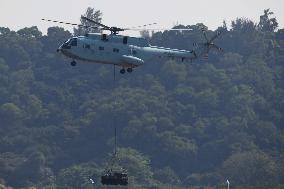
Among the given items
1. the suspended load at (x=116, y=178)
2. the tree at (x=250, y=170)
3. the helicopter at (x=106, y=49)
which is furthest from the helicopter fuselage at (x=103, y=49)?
the tree at (x=250, y=170)

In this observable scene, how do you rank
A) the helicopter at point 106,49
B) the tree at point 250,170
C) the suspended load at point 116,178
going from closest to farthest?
1. the suspended load at point 116,178
2. the helicopter at point 106,49
3. the tree at point 250,170

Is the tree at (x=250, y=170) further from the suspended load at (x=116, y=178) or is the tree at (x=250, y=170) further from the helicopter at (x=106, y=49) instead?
the suspended load at (x=116, y=178)

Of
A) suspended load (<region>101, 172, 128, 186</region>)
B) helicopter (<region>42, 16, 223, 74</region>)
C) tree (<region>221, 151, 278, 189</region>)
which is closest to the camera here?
suspended load (<region>101, 172, 128, 186</region>)

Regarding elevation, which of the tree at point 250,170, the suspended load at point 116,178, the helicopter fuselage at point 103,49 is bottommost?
the tree at point 250,170

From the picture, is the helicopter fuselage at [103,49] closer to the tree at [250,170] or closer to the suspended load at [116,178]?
the suspended load at [116,178]

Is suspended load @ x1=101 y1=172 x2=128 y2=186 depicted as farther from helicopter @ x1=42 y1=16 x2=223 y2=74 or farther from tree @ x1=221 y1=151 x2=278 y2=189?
tree @ x1=221 y1=151 x2=278 y2=189

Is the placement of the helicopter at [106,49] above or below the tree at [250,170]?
above

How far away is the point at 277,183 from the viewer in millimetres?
153125

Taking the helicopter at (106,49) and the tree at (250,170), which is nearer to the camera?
the helicopter at (106,49)

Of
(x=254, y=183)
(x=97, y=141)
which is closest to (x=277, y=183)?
(x=254, y=183)

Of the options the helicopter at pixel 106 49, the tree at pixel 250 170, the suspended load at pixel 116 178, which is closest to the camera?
the suspended load at pixel 116 178

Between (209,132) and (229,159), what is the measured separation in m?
20.5

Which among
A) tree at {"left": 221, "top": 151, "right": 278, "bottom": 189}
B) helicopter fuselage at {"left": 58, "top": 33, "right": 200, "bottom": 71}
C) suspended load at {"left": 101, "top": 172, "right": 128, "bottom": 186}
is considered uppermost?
helicopter fuselage at {"left": 58, "top": 33, "right": 200, "bottom": 71}

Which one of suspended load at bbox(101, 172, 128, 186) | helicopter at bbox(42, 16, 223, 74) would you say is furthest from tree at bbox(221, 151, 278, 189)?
suspended load at bbox(101, 172, 128, 186)
